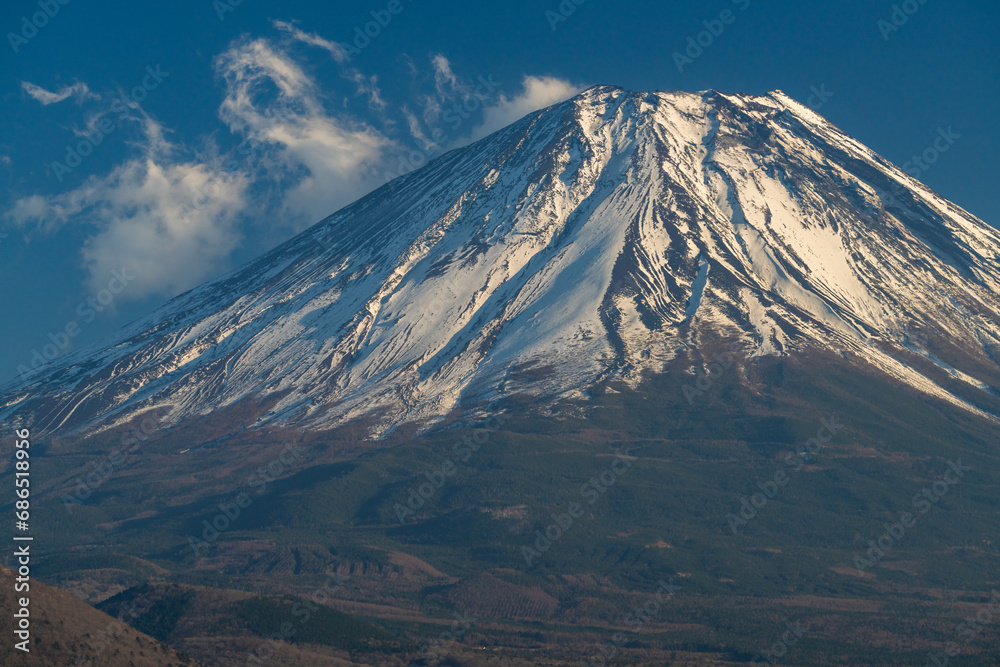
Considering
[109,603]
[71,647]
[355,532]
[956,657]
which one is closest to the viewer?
[71,647]

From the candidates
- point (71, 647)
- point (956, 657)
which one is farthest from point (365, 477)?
point (71, 647)

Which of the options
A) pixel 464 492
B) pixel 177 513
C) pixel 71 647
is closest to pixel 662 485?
pixel 464 492

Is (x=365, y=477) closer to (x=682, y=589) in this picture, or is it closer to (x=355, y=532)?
(x=355, y=532)

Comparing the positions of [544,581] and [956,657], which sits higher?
[544,581]

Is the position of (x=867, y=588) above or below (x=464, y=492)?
below

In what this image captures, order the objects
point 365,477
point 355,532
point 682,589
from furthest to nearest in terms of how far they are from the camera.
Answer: point 365,477 → point 355,532 → point 682,589

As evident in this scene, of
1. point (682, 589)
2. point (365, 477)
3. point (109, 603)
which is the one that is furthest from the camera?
point (365, 477)

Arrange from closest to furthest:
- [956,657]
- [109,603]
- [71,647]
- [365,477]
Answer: [71,647], [109,603], [956,657], [365,477]

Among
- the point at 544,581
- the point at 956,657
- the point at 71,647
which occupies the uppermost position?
the point at 71,647

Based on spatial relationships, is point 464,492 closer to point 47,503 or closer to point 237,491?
point 237,491

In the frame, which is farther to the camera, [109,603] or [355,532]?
[355,532]
